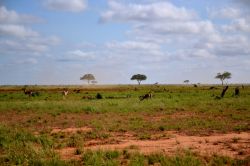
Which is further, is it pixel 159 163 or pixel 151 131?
pixel 151 131

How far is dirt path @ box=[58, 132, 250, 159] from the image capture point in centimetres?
1248

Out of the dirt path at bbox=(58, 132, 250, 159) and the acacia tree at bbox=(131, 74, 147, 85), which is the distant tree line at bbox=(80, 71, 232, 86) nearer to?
the acacia tree at bbox=(131, 74, 147, 85)

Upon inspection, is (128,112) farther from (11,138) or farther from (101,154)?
(101,154)

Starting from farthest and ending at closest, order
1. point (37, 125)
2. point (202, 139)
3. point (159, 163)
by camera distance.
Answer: point (37, 125), point (202, 139), point (159, 163)

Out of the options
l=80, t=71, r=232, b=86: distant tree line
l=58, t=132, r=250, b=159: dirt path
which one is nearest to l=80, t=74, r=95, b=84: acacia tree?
l=80, t=71, r=232, b=86: distant tree line

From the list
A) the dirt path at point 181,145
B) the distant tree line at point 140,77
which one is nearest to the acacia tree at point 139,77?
the distant tree line at point 140,77

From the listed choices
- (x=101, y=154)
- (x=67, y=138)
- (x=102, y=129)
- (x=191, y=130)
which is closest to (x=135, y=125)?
(x=102, y=129)

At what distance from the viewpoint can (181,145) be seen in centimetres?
1380

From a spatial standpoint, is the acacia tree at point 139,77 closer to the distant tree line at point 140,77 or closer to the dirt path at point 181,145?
the distant tree line at point 140,77

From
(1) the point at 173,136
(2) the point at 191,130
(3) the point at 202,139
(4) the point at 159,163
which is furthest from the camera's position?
(2) the point at 191,130

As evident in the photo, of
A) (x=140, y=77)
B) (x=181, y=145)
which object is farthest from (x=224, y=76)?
(x=181, y=145)

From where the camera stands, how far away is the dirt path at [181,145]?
12.5 meters

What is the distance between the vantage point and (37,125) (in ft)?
72.9

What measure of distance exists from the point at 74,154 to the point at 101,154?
126 cm
